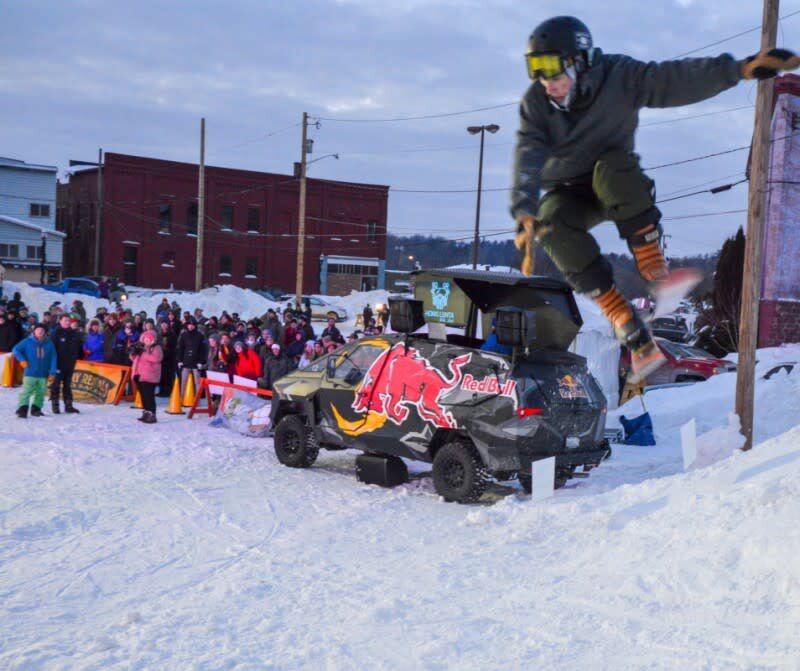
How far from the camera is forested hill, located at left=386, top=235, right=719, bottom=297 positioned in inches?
141

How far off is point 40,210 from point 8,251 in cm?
368

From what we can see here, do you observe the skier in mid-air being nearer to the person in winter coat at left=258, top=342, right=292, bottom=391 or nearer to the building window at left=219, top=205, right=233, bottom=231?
the person in winter coat at left=258, top=342, right=292, bottom=391

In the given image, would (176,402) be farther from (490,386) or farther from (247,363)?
(490,386)

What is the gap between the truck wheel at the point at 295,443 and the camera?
1298 centimetres

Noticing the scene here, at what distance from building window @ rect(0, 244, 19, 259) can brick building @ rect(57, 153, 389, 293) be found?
4.84 meters

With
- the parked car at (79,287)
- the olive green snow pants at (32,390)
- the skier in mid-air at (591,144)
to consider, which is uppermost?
the skier in mid-air at (591,144)

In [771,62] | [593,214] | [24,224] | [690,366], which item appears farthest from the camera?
[24,224]

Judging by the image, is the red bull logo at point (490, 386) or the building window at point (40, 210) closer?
the red bull logo at point (490, 386)

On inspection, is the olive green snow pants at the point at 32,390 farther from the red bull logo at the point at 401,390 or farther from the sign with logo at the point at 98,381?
the red bull logo at the point at 401,390

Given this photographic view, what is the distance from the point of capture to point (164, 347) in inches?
773

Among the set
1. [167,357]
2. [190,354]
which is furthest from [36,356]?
[167,357]

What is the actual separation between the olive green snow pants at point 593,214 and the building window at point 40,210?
55332 millimetres

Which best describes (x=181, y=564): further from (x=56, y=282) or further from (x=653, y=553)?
(x=56, y=282)

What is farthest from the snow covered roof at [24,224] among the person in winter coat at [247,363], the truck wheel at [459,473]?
the truck wheel at [459,473]
